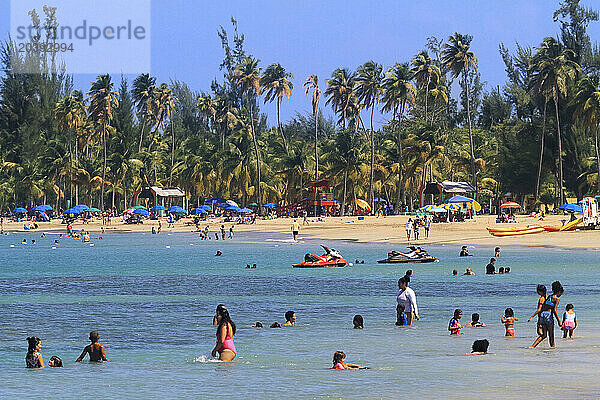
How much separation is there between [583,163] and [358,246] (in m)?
36.7

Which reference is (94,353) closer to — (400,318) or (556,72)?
(400,318)

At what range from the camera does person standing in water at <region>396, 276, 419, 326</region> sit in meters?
25.6

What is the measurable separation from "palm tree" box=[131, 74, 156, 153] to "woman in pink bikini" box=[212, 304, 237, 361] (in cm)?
11977

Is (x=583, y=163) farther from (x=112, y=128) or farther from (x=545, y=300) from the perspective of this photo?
(x=545, y=300)

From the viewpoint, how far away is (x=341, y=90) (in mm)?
123438

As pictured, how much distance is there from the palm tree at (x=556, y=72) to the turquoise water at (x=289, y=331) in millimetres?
37934

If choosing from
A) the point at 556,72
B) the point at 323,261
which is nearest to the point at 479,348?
the point at 323,261

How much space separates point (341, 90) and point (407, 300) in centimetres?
9930

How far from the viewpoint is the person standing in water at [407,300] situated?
25.6 metres

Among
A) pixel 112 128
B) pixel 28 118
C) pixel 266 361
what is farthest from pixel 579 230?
pixel 28 118

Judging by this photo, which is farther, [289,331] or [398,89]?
[398,89]

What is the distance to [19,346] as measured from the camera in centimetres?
2536

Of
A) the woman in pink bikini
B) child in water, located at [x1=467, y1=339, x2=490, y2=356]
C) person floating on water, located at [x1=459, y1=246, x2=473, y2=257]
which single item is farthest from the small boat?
the woman in pink bikini

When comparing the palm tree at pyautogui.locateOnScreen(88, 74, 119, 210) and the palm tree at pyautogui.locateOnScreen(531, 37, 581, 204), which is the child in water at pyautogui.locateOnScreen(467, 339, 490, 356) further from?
the palm tree at pyautogui.locateOnScreen(88, 74, 119, 210)
